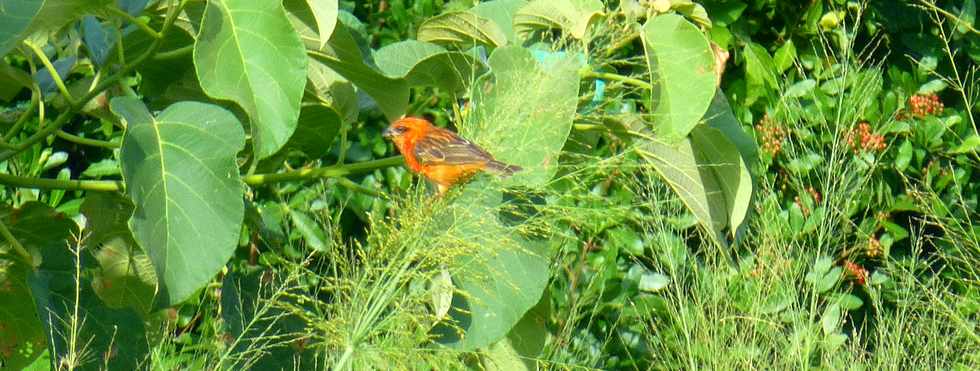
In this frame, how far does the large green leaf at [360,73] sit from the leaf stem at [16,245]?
58 cm

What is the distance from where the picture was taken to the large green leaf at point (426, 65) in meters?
2.42

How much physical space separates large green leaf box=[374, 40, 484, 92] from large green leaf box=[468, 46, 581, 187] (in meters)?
0.08

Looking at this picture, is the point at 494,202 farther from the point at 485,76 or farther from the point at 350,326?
the point at 350,326

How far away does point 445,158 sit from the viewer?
2449 millimetres

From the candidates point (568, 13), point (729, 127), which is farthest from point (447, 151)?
point (729, 127)

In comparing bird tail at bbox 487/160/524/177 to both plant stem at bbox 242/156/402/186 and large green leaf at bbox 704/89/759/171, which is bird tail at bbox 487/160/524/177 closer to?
plant stem at bbox 242/156/402/186

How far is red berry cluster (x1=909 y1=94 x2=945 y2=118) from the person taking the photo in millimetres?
4494

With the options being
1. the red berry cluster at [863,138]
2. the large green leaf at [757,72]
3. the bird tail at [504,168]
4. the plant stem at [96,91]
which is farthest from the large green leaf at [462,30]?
the large green leaf at [757,72]

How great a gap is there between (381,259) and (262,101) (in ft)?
1.02

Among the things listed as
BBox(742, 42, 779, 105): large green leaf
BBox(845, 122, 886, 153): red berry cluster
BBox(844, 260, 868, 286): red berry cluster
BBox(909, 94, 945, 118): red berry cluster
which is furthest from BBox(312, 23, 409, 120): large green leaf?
BBox(909, 94, 945, 118): red berry cluster

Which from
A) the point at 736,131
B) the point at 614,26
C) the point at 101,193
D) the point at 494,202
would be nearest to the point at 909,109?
the point at 736,131

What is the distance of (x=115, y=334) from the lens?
7.66 feet

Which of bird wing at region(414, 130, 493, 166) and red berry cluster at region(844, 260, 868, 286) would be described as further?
red berry cluster at region(844, 260, 868, 286)

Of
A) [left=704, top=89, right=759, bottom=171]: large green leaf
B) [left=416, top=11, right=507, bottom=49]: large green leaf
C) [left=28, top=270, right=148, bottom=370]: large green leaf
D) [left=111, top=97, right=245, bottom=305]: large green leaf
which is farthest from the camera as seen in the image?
[left=704, top=89, right=759, bottom=171]: large green leaf
